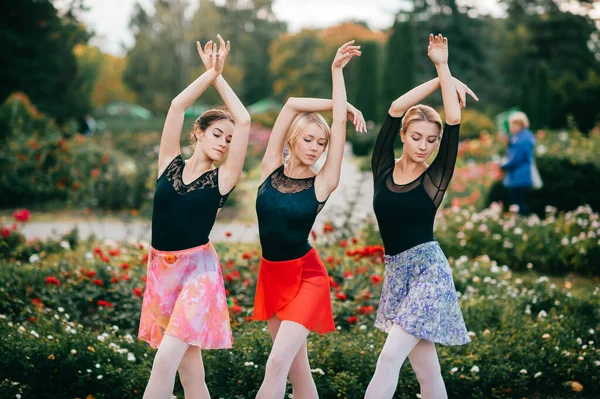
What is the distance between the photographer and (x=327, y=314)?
3.60 m

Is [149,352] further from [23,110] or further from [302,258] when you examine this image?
[23,110]

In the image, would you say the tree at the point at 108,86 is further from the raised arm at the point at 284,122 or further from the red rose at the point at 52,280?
the raised arm at the point at 284,122

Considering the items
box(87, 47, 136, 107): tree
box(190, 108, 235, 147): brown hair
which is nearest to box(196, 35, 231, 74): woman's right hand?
box(190, 108, 235, 147): brown hair

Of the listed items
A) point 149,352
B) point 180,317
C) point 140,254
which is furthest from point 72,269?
point 180,317

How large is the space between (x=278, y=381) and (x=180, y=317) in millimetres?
532

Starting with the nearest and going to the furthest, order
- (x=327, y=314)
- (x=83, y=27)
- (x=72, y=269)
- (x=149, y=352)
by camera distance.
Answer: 1. (x=327, y=314)
2. (x=149, y=352)
3. (x=72, y=269)
4. (x=83, y=27)

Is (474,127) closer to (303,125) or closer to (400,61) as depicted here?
(400,61)

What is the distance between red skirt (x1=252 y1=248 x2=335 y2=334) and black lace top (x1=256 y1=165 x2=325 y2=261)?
0.05m

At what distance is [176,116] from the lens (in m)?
3.64

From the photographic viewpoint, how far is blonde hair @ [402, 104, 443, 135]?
11.9ft

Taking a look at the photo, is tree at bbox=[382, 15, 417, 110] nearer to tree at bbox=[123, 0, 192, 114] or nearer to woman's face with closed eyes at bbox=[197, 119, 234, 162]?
tree at bbox=[123, 0, 192, 114]

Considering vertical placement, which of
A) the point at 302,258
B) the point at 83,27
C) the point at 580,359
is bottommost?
the point at 580,359

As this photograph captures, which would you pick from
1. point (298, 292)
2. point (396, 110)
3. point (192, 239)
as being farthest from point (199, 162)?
point (396, 110)

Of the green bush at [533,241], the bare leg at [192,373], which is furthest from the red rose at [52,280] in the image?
the green bush at [533,241]
